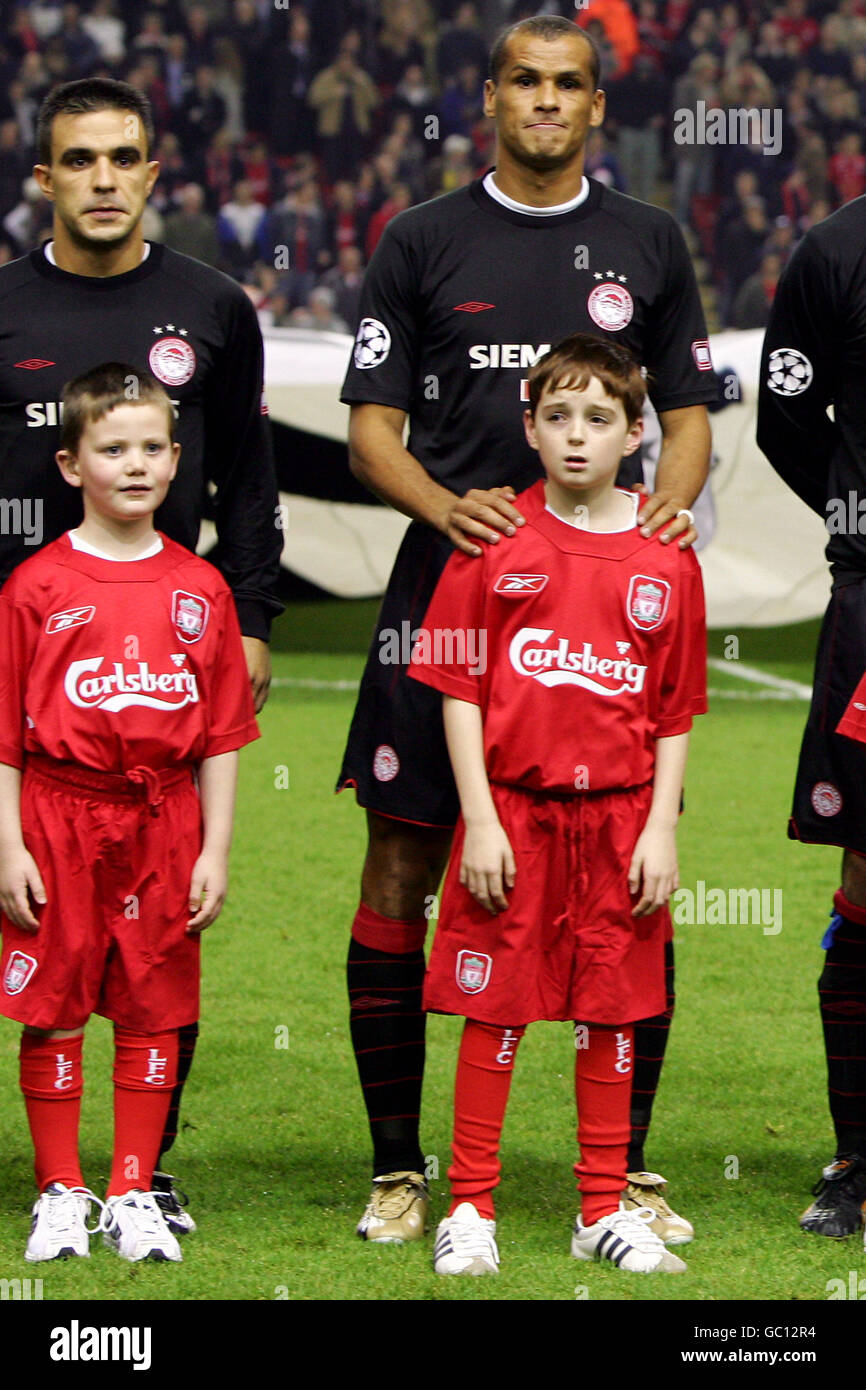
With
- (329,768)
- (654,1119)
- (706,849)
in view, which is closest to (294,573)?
(329,768)

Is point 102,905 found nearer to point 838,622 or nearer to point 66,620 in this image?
point 66,620

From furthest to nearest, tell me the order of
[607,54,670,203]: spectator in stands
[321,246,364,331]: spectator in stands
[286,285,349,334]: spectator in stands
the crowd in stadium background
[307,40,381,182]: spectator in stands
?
[307,40,381,182]: spectator in stands < [607,54,670,203]: spectator in stands < the crowd in stadium background < [321,246,364,331]: spectator in stands < [286,285,349,334]: spectator in stands

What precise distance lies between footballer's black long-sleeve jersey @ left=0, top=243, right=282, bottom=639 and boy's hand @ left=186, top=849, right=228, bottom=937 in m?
0.51

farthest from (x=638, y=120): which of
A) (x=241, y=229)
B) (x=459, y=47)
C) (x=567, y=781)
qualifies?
(x=567, y=781)

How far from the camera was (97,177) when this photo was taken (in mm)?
3270

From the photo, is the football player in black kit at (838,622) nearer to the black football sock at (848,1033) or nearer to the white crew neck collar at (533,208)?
the black football sock at (848,1033)

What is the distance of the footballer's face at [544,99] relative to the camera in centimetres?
Result: 327

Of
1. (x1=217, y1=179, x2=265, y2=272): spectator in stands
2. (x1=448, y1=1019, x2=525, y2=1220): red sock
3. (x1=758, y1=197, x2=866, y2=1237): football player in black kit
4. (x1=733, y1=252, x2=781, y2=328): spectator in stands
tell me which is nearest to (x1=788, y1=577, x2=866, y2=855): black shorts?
(x1=758, y1=197, x2=866, y2=1237): football player in black kit

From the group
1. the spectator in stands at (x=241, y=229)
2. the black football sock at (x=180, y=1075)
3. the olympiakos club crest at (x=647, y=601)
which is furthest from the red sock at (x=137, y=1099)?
the spectator in stands at (x=241, y=229)

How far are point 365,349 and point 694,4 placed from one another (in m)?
15.0

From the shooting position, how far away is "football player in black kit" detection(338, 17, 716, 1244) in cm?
332

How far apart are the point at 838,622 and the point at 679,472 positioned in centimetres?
38

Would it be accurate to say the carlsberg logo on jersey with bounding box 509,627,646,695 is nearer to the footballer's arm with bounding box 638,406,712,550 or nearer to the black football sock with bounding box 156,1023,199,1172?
the footballer's arm with bounding box 638,406,712,550

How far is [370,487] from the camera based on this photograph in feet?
11.1
